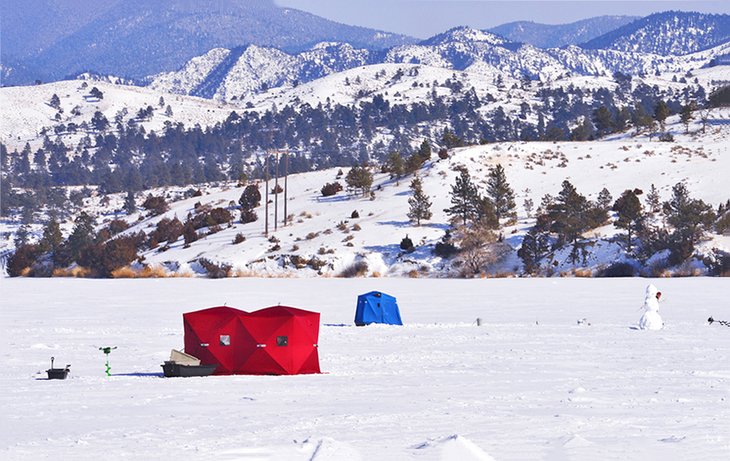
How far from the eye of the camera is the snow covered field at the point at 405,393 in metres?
10.8

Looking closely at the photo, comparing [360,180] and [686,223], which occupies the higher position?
[360,180]

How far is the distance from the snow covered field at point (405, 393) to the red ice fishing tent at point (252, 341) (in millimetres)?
465

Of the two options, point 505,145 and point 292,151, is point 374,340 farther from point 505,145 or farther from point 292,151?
point 292,151

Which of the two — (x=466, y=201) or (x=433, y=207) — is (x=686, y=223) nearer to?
(x=466, y=201)

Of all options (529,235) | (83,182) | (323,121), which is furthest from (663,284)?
(323,121)

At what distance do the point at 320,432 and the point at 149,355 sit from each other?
390 inches

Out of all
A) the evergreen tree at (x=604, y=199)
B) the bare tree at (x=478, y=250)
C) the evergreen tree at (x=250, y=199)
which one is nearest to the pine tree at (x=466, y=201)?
the bare tree at (x=478, y=250)

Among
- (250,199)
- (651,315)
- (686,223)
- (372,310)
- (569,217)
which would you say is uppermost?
(250,199)

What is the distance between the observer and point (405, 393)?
590 inches

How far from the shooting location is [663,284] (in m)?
39.4

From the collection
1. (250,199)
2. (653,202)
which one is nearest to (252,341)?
(653,202)

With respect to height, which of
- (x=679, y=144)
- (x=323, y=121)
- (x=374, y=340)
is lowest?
(x=374, y=340)

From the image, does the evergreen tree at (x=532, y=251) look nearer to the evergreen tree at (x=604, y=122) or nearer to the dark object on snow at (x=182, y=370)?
the dark object on snow at (x=182, y=370)

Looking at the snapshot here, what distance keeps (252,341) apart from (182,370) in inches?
51.0
